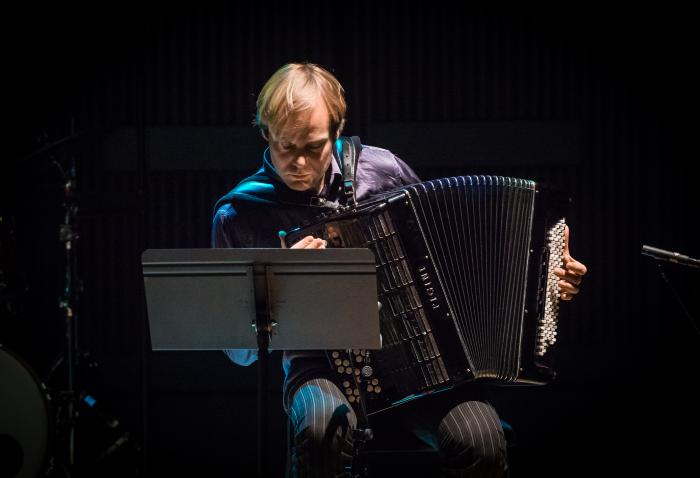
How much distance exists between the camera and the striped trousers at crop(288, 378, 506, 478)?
2.34m

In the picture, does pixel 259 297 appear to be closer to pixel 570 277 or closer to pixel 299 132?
pixel 299 132

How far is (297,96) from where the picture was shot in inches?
100

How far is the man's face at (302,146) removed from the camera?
2539 mm

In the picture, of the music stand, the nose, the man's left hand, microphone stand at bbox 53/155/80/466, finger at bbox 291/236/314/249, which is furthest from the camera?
microphone stand at bbox 53/155/80/466

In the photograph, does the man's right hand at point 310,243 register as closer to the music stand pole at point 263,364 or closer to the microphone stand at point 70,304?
the music stand pole at point 263,364

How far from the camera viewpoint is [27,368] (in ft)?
10.9

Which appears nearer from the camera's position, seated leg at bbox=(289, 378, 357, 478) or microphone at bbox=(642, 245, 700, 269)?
seated leg at bbox=(289, 378, 357, 478)

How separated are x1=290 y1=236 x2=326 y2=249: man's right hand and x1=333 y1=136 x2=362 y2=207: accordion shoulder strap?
0.77 feet

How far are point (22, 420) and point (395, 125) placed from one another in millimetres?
2447

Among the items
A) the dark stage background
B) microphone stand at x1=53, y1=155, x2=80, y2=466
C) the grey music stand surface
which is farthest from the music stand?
the dark stage background

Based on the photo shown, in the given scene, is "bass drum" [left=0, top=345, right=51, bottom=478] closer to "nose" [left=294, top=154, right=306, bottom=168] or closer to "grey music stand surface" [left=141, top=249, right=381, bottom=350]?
"grey music stand surface" [left=141, top=249, right=381, bottom=350]

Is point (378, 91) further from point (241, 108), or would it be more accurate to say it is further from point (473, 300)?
point (473, 300)

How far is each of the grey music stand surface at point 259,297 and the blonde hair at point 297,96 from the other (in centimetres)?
62

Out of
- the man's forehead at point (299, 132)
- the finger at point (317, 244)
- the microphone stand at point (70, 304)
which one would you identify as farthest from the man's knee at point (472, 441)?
the microphone stand at point (70, 304)
